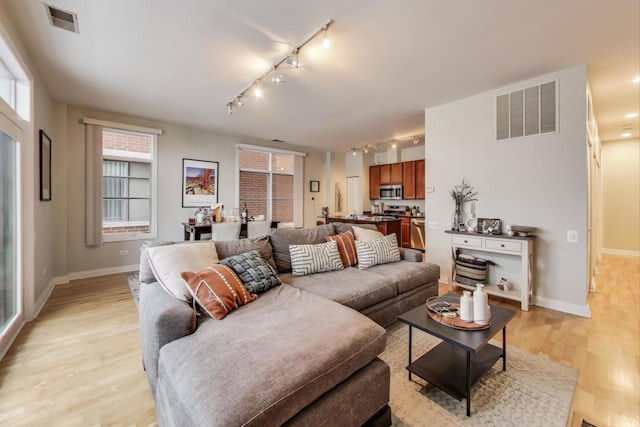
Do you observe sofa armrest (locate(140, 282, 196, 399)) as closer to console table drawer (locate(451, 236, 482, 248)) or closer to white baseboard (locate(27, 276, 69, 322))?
white baseboard (locate(27, 276, 69, 322))

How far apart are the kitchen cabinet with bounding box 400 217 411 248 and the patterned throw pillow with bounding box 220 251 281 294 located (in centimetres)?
508

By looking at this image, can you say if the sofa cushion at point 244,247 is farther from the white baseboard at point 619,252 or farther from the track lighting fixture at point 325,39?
the white baseboard at point 619,252

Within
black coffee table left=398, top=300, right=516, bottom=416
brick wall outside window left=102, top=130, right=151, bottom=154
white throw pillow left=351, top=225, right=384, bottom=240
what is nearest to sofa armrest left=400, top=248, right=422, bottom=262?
white throw pillow left=351, top=225, right=384, bottom=240

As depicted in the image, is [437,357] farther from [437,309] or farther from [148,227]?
[148,227]

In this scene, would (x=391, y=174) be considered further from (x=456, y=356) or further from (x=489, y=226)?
(x=456, y=356)

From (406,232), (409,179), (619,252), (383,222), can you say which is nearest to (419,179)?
(409,179)

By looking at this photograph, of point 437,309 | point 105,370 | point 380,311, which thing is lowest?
point 105,370

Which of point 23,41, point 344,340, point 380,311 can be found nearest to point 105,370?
point 344,340

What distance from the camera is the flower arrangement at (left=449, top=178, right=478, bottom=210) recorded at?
373 cm

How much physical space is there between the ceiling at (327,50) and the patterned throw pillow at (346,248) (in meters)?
1.85

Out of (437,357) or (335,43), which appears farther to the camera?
(335,43)

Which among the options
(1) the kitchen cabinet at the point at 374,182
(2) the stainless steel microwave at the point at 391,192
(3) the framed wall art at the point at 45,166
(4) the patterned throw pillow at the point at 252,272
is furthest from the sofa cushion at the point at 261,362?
(1) the kitchen cabinet at the point at 374,182

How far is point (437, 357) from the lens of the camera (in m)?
1.97

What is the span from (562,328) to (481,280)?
91cm
